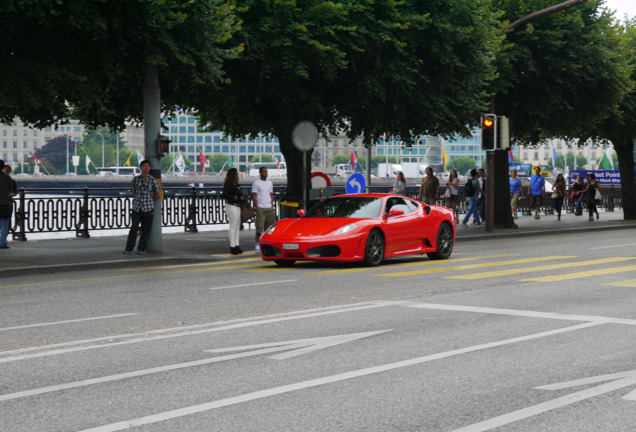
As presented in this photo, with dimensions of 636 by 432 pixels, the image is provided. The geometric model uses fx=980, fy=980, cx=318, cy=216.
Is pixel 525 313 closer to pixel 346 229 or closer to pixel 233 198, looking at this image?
pixel 346 229

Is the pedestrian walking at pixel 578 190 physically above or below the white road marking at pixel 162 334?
above

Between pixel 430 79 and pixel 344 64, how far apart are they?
13.3 ft

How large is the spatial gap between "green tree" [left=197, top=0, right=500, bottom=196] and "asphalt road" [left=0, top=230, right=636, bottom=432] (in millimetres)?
8050

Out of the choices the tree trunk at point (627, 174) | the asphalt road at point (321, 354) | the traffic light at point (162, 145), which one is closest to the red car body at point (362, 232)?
the asphalt road at point (321, 354)

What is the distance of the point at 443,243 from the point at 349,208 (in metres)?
2.26

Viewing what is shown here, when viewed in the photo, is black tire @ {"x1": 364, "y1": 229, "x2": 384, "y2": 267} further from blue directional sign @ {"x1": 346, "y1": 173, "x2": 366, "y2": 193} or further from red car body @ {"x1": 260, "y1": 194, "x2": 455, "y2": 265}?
blue directional sign @ {"x1": 346, "y1": 173, "x2": 366, "y2": 193}

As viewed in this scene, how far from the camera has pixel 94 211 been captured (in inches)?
990

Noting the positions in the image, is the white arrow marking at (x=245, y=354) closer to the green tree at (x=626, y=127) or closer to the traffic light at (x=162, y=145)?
the traffic light at (x=162, y=145)

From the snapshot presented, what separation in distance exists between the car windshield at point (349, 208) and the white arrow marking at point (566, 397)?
1021 cm

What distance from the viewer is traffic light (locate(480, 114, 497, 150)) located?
27.1 m

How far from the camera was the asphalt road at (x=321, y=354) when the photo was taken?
18.6ft

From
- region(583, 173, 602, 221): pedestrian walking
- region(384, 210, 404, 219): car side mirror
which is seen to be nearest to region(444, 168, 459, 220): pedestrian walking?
region(583, 173, 602, 221): pedestrian walking

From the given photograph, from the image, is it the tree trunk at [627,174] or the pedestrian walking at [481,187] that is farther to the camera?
the tree trunk at [627,174]

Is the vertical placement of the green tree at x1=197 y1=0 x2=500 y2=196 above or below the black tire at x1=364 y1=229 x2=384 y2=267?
above
